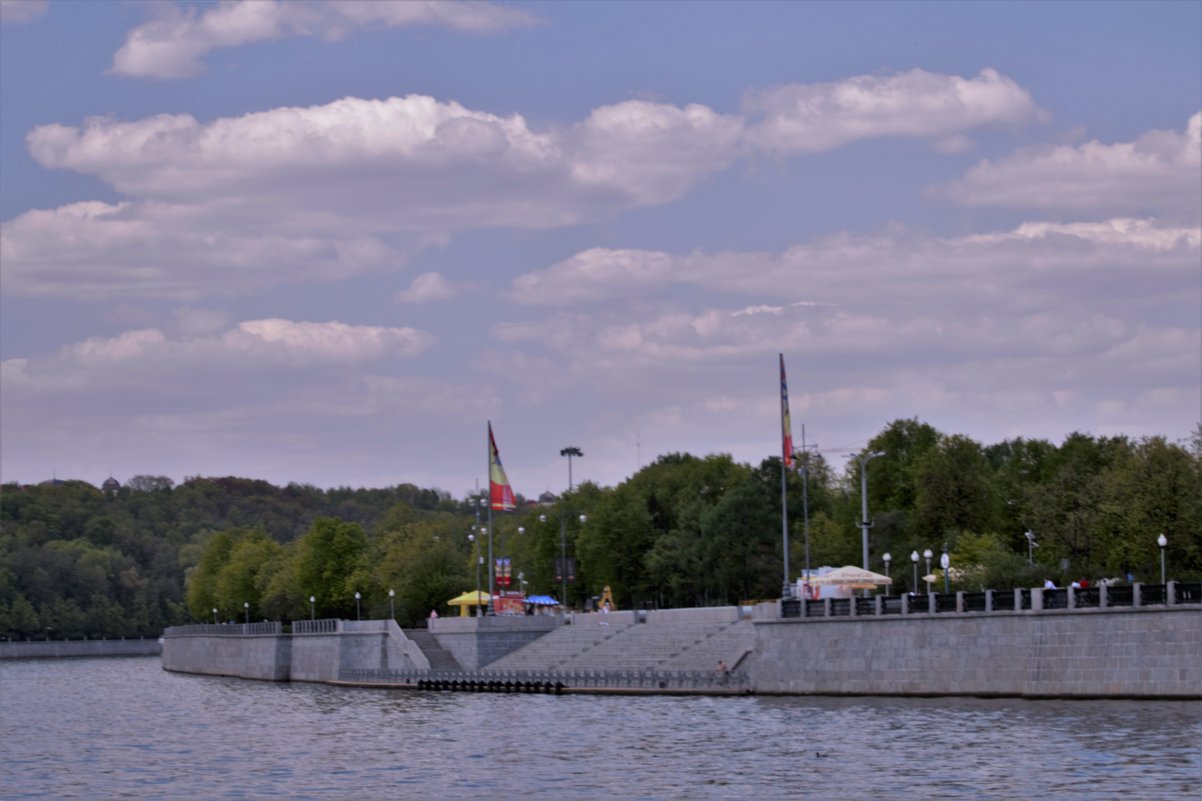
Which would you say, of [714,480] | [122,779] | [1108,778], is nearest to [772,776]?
[1108,778]

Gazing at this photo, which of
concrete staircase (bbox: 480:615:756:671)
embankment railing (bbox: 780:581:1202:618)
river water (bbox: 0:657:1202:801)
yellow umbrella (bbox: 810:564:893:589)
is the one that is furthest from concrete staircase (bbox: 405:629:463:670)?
embankment railing (bbox: 780:581:1202:618)

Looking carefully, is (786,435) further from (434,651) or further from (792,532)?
(792,532)

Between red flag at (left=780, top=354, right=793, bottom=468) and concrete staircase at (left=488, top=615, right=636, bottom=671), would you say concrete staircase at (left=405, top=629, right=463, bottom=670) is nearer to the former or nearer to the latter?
concrete staircase at (left=488, top=615, right=636, bottom=671)

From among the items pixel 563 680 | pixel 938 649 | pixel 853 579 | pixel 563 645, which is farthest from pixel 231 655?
pixel 938 649

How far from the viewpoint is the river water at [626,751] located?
42.5 meters

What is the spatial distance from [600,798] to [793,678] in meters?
30.0

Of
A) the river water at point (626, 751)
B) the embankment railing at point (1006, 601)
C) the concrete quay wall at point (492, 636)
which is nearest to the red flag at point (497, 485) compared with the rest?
the concrete quay wall at point (492, 636)

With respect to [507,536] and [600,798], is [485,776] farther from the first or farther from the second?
[507,536]

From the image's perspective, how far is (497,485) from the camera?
293ft

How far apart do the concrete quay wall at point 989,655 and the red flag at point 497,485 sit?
720 inches

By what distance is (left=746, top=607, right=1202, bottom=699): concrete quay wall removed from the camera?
57.7 m

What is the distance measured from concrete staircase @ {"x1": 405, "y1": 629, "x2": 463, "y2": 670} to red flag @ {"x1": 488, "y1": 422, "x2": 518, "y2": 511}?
317 inches

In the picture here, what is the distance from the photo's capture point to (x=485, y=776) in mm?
46969

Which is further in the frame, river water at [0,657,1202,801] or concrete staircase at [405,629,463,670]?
concrete staircase at [405,629,463,670]
